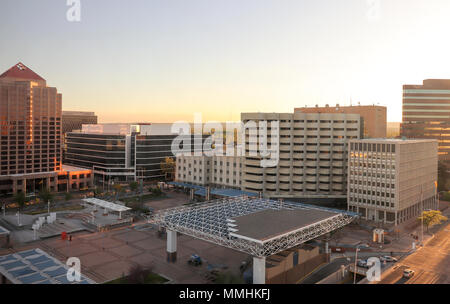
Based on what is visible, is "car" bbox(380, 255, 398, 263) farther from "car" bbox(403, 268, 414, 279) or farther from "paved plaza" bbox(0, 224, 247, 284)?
"paved plaza" bbox(0, 224, 247, 284)

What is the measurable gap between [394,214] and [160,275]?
43.3m

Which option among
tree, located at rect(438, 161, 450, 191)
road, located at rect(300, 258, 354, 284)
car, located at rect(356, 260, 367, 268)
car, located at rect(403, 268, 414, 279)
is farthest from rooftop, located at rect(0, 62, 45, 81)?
Answer: tree, located at rect(438, 161, 450, 191)

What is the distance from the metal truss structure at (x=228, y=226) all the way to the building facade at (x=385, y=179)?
2102 cm

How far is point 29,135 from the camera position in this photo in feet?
290

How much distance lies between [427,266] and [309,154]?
34.8 m

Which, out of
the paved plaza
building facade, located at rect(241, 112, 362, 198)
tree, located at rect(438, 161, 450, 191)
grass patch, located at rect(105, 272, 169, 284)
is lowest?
the paved plaza

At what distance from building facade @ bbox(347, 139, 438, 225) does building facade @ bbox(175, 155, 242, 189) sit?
27.3m

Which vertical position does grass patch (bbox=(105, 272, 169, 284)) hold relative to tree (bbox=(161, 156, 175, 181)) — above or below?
below

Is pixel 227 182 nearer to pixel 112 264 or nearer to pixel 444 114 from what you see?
pixel 112 264

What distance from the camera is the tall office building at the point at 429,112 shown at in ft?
393

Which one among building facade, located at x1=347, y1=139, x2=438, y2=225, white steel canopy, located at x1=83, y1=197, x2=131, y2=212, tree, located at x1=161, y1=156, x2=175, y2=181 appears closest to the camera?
building facade, located at x1=347, y1=139, x2=438, y2=225

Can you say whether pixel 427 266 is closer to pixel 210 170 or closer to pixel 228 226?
pixel 228 226

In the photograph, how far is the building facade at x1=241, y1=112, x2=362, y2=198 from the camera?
7375 centimetres

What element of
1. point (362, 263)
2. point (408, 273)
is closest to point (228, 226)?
point (362, 263)
